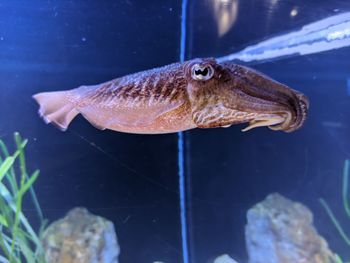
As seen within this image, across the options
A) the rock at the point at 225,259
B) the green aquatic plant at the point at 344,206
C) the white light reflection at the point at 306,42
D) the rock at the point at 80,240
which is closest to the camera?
the rock at the point at 80,240

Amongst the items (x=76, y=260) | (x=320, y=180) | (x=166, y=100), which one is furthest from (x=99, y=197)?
(x=320, y=180)

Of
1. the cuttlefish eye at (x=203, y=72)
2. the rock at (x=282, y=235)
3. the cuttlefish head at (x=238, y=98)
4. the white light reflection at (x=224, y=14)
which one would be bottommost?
the rock at (x=282, y=235)

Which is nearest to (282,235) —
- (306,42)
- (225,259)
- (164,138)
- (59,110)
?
(225,259)

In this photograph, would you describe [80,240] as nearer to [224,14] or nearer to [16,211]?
[16,211]

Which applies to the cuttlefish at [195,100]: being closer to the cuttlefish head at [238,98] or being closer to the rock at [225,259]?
the cuttlefish head at [238,98]

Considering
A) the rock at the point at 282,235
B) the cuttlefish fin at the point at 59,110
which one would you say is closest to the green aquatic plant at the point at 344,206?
the rock at the point at 282,235

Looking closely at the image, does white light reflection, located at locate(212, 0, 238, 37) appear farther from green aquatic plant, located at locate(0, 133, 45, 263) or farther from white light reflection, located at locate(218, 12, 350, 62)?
green aquatic plant, located at locate(0, 133, 45, 263)
